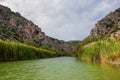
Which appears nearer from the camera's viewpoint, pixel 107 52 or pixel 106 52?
pixel 107 52

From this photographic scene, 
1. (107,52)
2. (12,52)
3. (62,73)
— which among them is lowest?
(62,73)

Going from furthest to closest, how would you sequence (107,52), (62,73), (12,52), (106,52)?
1. (12,52)
2. (106,52)
3. (107,52)
4. (62,73)

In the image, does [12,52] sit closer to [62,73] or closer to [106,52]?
[106,52]

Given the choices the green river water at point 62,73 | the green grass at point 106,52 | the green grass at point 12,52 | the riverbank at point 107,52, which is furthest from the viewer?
the green grass at point 12,52

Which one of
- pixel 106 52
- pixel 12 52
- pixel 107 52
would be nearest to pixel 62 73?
pixel 107 52

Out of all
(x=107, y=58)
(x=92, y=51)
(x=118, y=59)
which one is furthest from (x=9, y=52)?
(x=118, y=59)

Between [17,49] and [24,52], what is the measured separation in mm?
10657

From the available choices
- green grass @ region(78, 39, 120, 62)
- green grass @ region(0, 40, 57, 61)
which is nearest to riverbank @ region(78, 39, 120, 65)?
green grass @ region(78, 39, 120, 62)

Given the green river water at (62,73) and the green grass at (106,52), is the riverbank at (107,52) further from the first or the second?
the green river water at (62,73)

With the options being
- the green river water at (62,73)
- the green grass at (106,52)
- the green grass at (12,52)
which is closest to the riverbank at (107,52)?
the green grass at (106,52)

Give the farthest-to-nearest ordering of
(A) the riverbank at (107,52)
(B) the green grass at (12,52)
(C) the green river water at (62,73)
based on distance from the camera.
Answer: (B) the green grass at (12,52)
(A) the riverbank at (107,52)
(C) the green river water at (62,73)

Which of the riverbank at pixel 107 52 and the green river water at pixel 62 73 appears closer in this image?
the green river water at pixel 62 73

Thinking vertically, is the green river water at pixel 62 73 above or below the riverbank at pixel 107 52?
below

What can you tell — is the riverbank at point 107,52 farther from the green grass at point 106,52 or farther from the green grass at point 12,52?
the green grass at point 12,52
